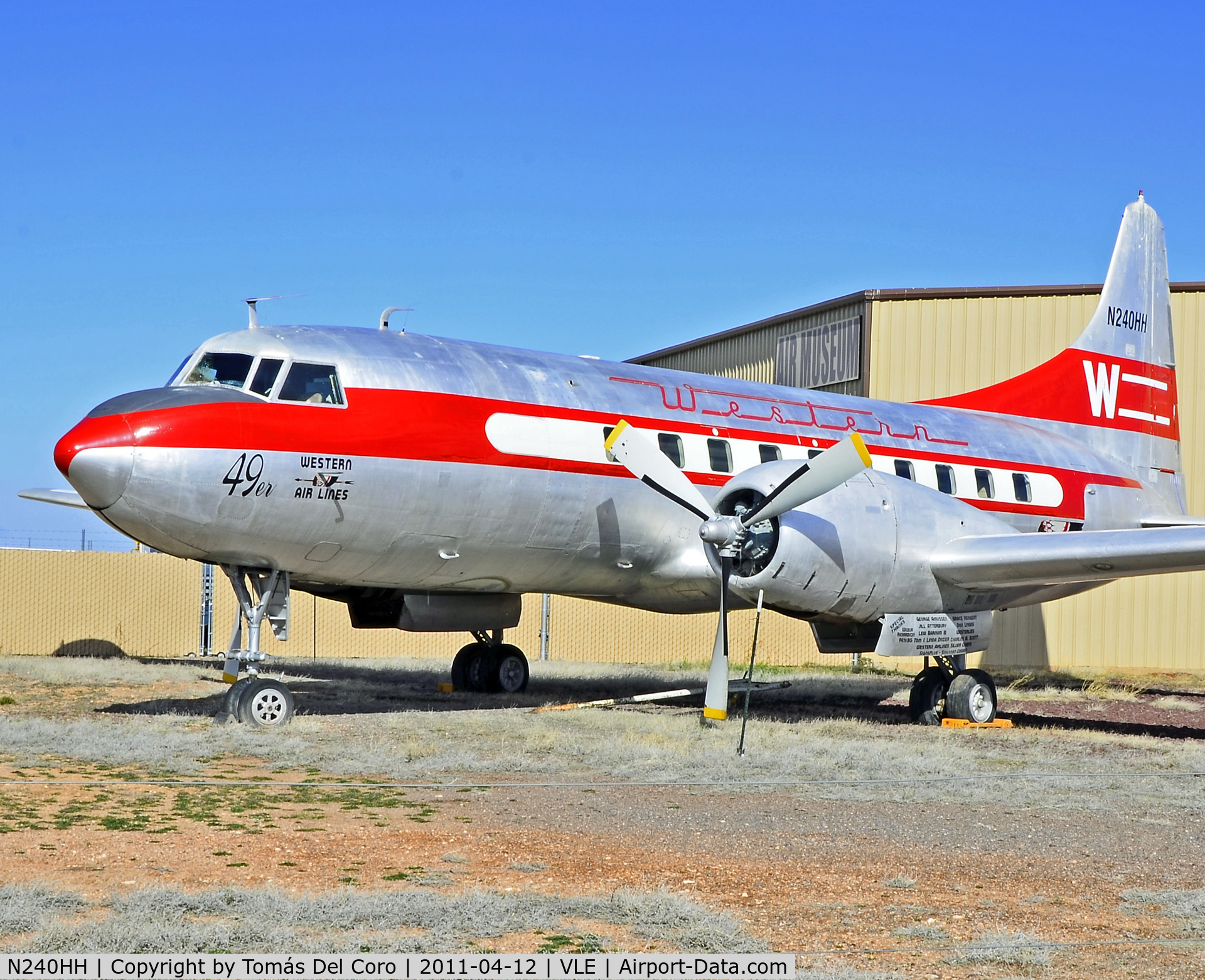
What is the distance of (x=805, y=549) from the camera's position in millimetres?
14062

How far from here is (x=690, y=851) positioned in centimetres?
804

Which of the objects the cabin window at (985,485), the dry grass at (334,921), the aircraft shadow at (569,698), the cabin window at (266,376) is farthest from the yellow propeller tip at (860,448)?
the dry grass at (334,921)

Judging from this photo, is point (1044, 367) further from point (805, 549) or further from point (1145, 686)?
point (805, 549)

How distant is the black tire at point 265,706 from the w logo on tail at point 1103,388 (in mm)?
15185

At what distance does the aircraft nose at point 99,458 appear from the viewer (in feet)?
40.7

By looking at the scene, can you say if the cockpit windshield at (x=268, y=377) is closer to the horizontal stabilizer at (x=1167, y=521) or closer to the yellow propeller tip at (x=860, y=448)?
the yellow propeller tip at (x=860, y=448)

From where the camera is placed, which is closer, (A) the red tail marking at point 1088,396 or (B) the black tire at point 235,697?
(B) the black tire at point 235,697

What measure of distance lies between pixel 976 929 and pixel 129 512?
9380 mm

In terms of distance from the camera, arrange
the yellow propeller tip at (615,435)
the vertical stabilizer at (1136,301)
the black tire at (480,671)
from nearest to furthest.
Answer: the yellow propeller tip at (615,435) → the black tire at (480,671) → the vertical stabilizer at (1136,301)

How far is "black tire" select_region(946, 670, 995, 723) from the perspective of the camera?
53.0 feet

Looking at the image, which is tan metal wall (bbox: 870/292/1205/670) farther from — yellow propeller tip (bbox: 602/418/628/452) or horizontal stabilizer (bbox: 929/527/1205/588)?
yellow propeller tip (bbox: 602/418/628/452)

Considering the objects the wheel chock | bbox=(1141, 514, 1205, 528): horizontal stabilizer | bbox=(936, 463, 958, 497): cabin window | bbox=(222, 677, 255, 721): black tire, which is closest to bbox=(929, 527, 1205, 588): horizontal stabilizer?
the wheel chock

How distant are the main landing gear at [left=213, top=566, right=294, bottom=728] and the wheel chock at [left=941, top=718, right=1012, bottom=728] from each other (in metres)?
8.04

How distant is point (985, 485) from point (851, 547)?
534 cm
